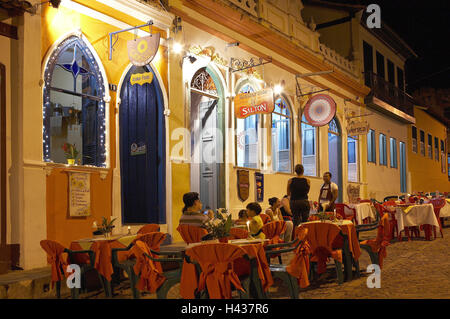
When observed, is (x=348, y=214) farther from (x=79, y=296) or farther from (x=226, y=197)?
(x=79, y=296)

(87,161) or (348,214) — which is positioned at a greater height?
(87,161)

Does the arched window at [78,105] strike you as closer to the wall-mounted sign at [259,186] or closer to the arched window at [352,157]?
the wall-mounted sign at [259,186]

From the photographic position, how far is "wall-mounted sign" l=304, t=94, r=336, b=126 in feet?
48.1

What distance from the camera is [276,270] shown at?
5477 mm

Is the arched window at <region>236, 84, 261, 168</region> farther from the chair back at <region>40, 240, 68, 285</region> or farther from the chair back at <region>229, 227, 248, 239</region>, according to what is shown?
the chair back at <region>40, 240, 68, 285</region>

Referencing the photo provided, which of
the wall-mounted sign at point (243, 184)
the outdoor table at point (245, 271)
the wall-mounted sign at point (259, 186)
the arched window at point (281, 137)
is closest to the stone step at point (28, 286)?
the outdoor table at point (245, 271)

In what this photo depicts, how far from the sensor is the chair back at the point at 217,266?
14.2 feet

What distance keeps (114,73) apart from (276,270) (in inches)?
222

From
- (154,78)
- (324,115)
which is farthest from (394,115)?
(154,78)

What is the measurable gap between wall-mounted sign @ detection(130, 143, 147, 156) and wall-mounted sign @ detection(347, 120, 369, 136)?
10455 millimetres

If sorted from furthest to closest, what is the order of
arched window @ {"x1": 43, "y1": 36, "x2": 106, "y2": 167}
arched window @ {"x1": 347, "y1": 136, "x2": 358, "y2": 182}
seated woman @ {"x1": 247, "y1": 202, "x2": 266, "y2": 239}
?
arched window @ {"x1": 347, "y1": 136, "x2": 358, "y2": 182} → arched window @ {"x1": 43, "y1": 36, "x2": 106, "y2": 167} → seated woman @ {"x1": 247, "y1": 202, "x2": 266, "y2": 239}

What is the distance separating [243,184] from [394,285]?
7009 millimetres

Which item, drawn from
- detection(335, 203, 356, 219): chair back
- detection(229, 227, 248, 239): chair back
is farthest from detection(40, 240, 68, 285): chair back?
detection(335, 203, 356, 219): chair back

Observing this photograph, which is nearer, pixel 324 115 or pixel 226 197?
pixel 226 197
